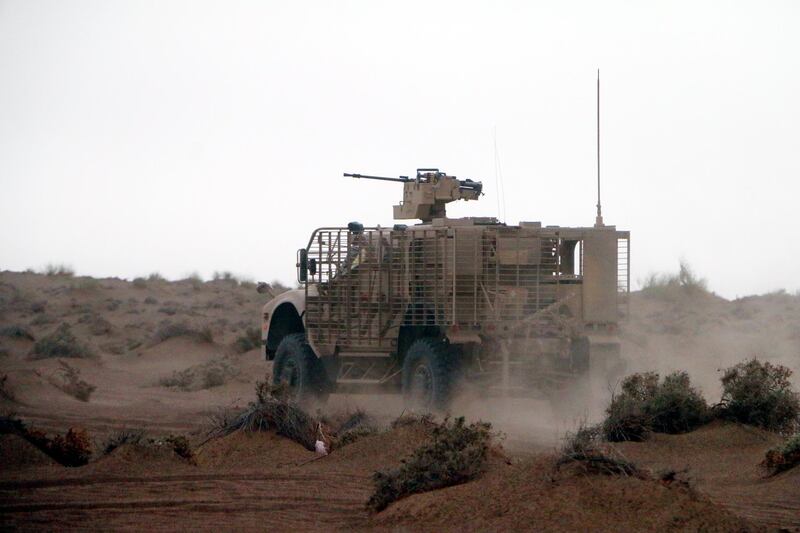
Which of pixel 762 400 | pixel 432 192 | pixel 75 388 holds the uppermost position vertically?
pixel 432 192

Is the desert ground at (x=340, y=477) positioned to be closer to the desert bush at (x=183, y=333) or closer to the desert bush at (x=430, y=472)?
the desert bush at (x=430, y=472)

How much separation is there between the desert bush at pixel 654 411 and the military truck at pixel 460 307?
7.04 feet

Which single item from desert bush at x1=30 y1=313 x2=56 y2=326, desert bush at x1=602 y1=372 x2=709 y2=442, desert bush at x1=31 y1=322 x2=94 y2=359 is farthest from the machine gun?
desert bush at x1=30 y1=313 x2=56 y2=326

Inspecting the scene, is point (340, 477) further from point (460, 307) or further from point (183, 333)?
point (183, 333)

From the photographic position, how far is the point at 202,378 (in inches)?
1005

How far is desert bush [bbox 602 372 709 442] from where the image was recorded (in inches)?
515

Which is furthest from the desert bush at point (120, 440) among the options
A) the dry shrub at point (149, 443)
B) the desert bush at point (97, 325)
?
the desert bush at point (97, 325)

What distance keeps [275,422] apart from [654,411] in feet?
14.4

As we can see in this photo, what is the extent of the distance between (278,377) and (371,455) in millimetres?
7103

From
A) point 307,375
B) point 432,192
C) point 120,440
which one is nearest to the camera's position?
point 120,440

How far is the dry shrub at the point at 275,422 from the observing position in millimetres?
12539

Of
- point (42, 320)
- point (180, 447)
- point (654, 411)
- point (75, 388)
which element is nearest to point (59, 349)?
point (75, 388)

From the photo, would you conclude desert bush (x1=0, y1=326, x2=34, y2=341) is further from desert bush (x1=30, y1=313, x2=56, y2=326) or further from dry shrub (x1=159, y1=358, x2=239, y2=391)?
dry shrub (x1=159, y1=358, x2=239, y2=391)

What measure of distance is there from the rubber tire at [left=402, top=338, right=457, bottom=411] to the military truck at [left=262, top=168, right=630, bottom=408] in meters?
0.02
